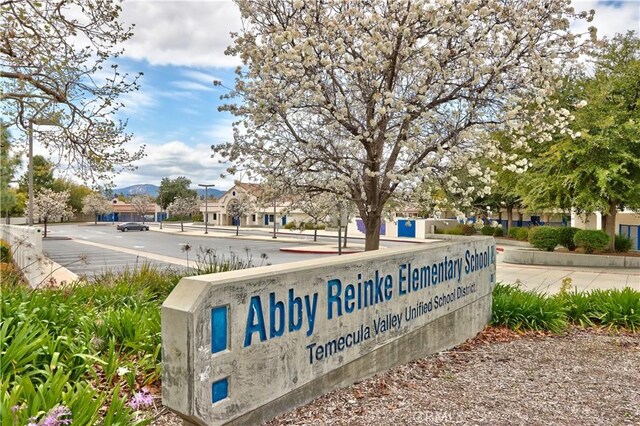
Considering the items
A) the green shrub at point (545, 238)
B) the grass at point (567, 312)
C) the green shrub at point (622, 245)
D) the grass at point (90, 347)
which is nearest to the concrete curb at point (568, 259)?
the green shrub at point (545, 238)

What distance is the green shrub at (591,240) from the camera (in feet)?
63.2

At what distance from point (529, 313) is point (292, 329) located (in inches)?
212

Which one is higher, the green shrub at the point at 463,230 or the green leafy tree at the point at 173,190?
the green leafy tree at the point at 173,190

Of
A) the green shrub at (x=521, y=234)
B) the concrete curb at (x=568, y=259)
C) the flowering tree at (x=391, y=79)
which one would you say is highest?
the flowering tree at (x=391, y=79)

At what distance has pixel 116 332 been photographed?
463 centimetres

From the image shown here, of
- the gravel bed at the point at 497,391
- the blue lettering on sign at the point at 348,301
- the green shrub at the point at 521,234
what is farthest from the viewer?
the green shrub at the point at 521,234

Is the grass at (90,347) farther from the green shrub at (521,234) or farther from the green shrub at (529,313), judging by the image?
the green shrub at (521,234)

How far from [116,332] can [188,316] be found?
2.17m

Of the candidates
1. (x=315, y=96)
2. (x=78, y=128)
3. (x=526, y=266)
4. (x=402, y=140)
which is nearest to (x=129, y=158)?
(x=78, y=128)

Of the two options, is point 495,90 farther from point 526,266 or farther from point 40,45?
point 526,266

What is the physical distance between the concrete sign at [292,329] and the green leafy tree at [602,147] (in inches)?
540

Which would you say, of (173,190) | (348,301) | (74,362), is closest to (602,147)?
(348,301)

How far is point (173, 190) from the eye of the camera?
108500 mm

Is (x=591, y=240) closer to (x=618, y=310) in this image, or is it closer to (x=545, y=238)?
(x=545, y=238)
